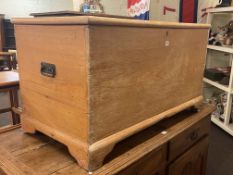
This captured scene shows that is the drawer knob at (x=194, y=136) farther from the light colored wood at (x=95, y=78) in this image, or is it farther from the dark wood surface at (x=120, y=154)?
the light colored wood at (x=95, y=78)

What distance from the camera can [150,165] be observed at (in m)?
0.92

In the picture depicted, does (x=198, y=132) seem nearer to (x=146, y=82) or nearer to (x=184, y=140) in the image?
(x=184, y=140)

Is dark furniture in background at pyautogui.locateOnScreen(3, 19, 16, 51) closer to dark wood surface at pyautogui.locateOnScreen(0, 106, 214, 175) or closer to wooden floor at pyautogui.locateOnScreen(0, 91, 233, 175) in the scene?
wooden floor at pyautogui.locateOnScreen(0, 91, 233, 175)

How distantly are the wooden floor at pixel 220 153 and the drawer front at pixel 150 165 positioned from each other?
1082 millimetres

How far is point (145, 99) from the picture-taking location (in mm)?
882

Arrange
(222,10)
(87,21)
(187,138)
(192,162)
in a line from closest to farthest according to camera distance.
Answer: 1. (87,21)
2. (187,138)
3. (192,162)
4. (222,10)

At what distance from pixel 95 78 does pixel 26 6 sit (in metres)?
6.56

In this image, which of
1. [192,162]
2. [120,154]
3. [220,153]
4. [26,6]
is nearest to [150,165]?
[120,154]

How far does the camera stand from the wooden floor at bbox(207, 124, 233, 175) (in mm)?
1908

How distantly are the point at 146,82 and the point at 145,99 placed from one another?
6 centimetres

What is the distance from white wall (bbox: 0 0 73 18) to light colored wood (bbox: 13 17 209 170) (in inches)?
226

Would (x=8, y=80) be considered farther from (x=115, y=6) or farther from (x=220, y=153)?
(x=220, y=153)

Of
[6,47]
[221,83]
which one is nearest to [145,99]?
[221,83]

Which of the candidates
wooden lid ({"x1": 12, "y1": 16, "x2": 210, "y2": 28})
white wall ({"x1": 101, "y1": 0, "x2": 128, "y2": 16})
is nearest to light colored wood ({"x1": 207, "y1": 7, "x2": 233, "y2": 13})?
white wall ({"x1": 101, "y1": 0, "x2": 128, "y2": 16})
